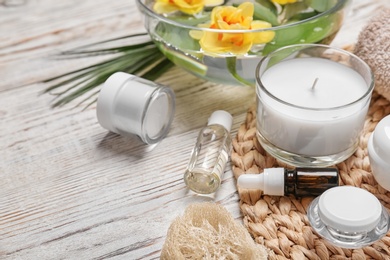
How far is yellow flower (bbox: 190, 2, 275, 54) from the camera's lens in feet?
2.85

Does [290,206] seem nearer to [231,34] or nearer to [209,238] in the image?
[209,238]

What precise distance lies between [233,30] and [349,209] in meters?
0.29

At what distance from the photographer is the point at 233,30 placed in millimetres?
861

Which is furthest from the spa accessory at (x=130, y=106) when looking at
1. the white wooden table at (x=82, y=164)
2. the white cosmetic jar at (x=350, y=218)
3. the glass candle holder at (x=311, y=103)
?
the white cosmetic jar at (x=350, y=218)

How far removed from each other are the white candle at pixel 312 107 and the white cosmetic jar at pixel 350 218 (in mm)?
82

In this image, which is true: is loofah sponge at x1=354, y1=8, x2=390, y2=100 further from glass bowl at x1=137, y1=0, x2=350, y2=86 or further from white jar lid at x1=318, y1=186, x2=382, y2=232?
white jar lid at x1=318, y1=186, x2=382, y2=232

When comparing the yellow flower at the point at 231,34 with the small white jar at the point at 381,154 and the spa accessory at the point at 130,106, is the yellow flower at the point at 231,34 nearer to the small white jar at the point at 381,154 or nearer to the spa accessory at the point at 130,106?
the spa accessory at the point at 130,106

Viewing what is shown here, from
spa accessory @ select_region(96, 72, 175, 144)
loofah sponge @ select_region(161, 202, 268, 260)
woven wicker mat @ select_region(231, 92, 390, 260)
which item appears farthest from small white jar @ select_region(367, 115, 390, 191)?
spa accessory @ select_region(96, 72, 175, 144)

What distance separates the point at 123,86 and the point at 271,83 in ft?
0.67

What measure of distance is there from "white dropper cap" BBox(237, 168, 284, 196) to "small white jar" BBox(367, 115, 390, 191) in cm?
11

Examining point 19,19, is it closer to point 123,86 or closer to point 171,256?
point 123,86

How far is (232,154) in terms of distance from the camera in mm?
890

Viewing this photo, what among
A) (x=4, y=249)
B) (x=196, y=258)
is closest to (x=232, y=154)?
(x=196, y=258)

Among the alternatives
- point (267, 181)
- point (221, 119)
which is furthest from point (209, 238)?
point (221, 119)
